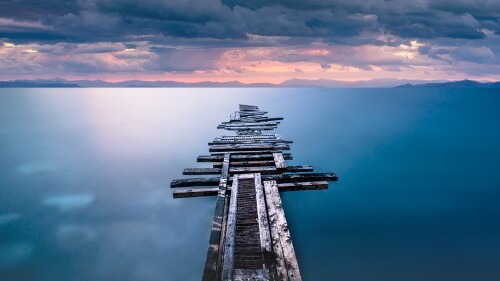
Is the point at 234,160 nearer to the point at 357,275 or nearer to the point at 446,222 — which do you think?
the point at 357,275

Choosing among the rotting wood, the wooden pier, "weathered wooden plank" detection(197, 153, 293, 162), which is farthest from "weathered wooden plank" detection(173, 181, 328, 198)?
the rotting wood

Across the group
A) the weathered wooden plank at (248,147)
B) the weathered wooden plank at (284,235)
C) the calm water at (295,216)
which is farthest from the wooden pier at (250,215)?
the calm water at (295,216)

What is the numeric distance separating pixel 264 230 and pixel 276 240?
400 mm

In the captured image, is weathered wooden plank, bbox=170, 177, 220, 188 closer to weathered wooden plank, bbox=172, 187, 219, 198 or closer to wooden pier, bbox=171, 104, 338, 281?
wooden pier, bbox=171, 104, 338, 281

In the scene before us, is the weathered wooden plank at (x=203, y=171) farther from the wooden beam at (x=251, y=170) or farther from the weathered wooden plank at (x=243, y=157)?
the weathered wooden plank at (x=243, y=157)

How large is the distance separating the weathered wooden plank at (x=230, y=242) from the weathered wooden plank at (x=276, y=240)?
76 cm

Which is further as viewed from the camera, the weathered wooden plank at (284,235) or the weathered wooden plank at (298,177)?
Answer: the weathered wooden plank at (298,177)

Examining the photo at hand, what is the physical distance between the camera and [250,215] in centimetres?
798

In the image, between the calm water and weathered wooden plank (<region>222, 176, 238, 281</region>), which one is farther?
the calm water

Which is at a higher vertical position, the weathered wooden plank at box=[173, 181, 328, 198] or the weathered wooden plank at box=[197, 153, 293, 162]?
the weathered wooden plank at box=[197, 153, 293, 162]

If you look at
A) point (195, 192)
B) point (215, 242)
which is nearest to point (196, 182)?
point (195, 192)

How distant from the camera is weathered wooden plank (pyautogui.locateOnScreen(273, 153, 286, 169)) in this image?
457 inches

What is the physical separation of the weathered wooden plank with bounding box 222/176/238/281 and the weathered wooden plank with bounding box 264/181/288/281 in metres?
0.76

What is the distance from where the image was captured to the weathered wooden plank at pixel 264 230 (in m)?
6.20
